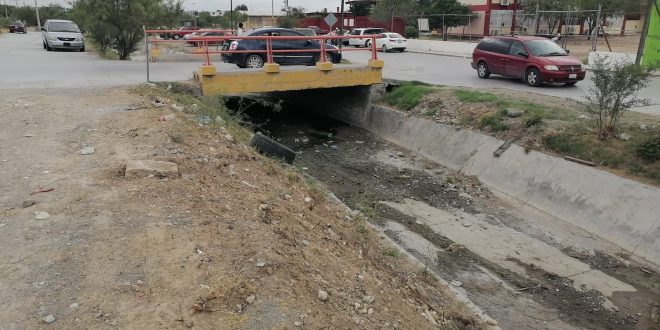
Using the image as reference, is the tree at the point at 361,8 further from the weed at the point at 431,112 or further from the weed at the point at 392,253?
the weed at the point at 392,253

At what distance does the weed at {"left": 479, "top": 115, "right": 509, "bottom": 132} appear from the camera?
1212 cm

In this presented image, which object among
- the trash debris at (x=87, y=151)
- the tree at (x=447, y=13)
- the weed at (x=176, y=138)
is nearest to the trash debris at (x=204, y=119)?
the weed at (x=176, y=138)

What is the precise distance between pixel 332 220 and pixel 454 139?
6764 millimetres

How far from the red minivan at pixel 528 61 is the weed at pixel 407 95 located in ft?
11.7

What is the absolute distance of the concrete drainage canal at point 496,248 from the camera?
6703 millimetres

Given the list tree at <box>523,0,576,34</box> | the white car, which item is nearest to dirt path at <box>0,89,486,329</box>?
the white car

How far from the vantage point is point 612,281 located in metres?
7.46

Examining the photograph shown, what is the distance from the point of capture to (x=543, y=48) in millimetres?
17219

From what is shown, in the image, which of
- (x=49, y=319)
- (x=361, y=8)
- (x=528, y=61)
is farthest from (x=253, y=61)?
(x=361, y=8)

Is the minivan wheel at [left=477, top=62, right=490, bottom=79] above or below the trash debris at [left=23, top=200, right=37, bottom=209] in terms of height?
above

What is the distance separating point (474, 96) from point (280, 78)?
18.0 ft

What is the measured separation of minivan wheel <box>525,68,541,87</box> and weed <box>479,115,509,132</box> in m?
5.11

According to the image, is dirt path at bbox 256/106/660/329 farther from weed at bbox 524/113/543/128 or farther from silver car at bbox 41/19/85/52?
silver car at bbox 41/19/85/52

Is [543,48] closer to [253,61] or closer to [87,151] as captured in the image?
[253,61]
